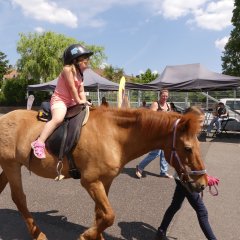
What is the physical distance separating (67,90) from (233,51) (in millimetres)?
39447

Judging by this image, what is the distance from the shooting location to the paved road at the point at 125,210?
4156 millimetres

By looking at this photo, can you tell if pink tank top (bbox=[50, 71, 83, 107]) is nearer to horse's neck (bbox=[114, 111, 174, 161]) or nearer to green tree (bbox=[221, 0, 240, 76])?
horse's neck (bbox=[114, 111, 174, 161])

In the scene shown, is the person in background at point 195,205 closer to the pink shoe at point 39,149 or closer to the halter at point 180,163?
the halter at point 180,163

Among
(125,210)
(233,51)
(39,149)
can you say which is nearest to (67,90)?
(39,149)

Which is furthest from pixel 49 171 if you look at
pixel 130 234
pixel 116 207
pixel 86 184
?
pixel 116 207

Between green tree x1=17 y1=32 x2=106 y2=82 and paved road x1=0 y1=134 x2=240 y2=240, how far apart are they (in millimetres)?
30919

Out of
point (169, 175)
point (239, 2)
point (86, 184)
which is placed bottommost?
point (169, 175)

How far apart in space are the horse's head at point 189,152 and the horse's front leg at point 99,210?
792mm

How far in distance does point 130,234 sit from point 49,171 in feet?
4.33

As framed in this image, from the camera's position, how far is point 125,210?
4.96 m

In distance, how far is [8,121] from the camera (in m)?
4.11

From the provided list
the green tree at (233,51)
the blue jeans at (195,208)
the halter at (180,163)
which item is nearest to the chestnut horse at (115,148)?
the halter at (180,163)

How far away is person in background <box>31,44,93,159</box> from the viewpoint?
3.54 m

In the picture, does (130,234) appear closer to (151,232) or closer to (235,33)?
(151,232)
